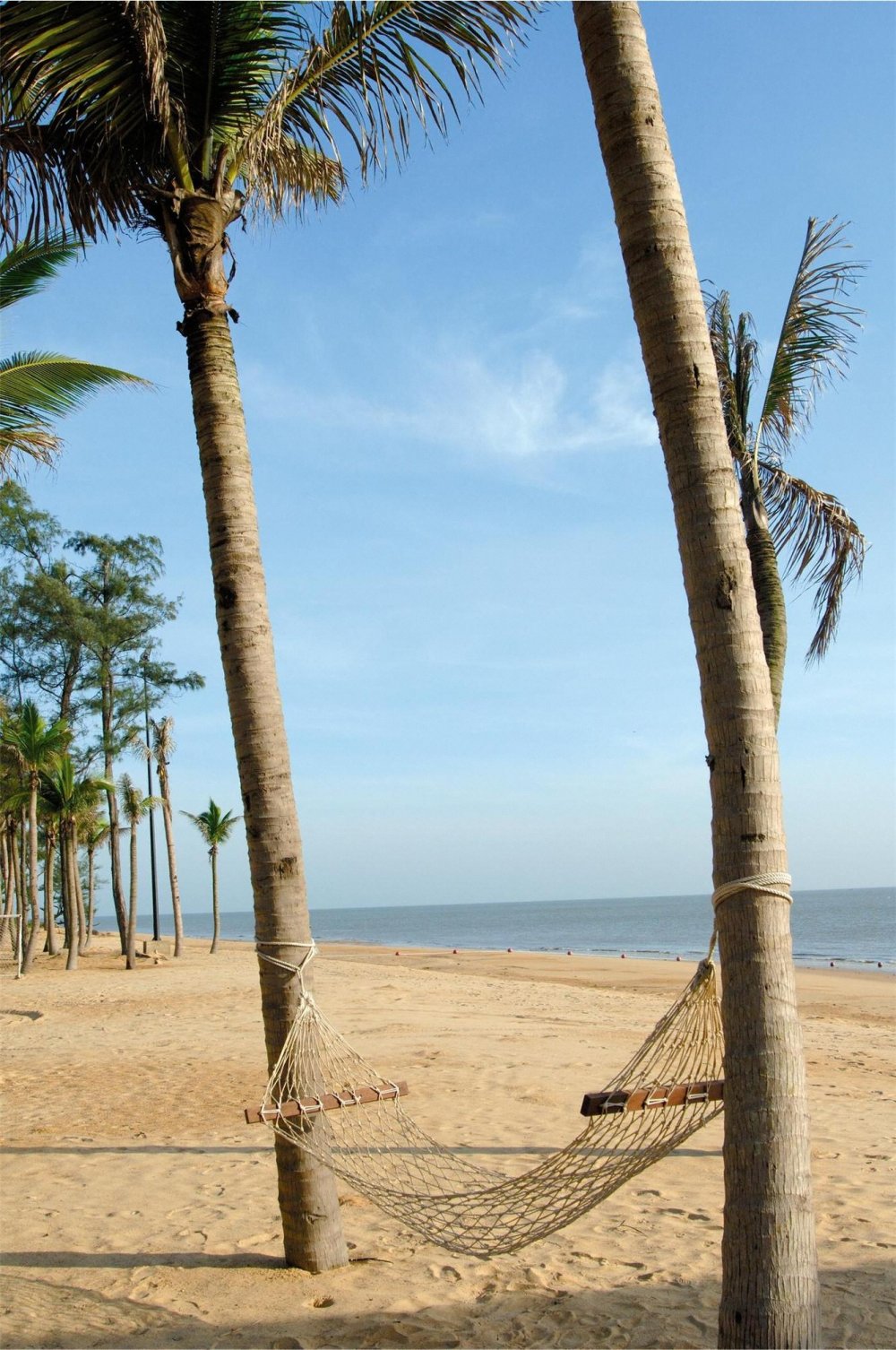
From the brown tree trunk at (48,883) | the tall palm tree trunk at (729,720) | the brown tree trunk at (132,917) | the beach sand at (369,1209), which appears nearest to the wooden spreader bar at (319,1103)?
the beach sand at (369,1209)

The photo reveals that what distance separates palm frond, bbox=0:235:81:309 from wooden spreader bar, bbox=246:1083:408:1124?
4854 millimetres

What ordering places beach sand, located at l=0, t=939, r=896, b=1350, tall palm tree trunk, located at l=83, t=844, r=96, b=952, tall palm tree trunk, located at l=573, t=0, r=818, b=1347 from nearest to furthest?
1. tall palm tree trunk, located at l=573, t=0, r=818, b=1347
2. beach sand, located at l=0, t=939, r=896, b=1350
3. tall palm tree trunk, located at l=83, t=844, r=96, b=952

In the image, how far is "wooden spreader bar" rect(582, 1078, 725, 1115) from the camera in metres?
2.96

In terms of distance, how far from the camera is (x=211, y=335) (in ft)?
12.8

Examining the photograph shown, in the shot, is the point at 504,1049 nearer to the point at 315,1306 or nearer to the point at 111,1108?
the point at 111,1108

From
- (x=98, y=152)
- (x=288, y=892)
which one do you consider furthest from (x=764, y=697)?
(x=98, y=152)

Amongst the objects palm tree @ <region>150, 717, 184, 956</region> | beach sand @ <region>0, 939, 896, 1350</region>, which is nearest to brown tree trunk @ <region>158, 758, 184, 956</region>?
palm tree @ <region>150, 717, 184, 956</region>

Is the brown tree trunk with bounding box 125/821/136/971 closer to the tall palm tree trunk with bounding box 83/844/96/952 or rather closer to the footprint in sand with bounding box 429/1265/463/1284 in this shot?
the tall palm tree trunk with bounding box 83/844/96/952

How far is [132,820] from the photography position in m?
21.0

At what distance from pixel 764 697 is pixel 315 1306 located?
247 centimetres

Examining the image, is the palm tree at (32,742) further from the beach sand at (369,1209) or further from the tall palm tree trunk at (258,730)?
the tall palm tree trunk at (258,730)

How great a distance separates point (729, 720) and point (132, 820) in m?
20.1

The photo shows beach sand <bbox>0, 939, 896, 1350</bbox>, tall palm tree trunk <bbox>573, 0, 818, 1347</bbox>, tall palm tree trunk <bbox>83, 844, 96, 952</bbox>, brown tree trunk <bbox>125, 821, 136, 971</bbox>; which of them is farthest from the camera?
tall palm tree trunk <bbox>83, 844, 96, 952</bbox>

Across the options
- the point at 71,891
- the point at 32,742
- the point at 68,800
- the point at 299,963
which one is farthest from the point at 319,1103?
the point at 71,891
